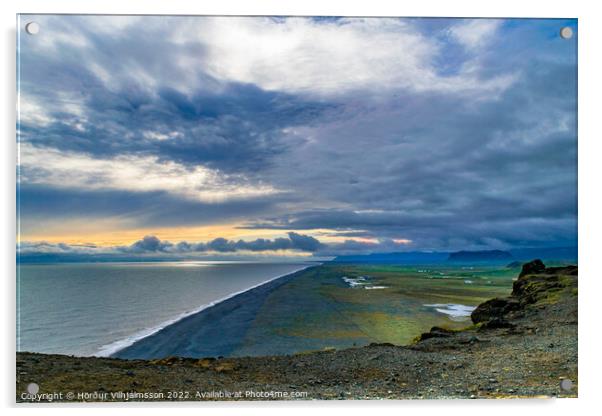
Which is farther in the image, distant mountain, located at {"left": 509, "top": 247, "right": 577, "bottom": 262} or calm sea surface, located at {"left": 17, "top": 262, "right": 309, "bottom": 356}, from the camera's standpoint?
distant mountain, located at {"left": 509, "top": 247, "right": 577, "bottom": 262}

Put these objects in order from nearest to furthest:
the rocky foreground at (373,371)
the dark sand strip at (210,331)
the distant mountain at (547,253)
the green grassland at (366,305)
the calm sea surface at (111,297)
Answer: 1. the rocky foreground at (373,371)
2. the calm sea surface at (111,297)
3. the distant mountain at (547,253)
4. the dark sand strip at (210,331)
5. the green grassland at (366,305)

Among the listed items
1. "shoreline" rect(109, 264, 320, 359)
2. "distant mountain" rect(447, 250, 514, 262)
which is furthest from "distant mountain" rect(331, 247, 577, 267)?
"shoreline" rect(109, 264, 320, 359)

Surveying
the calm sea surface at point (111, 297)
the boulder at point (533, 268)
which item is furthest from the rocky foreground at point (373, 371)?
the calm sea surface at point (111, 297)

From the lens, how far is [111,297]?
4.62 m

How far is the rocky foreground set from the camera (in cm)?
387

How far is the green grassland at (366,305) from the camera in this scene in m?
4.64

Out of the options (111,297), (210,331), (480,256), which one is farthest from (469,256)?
(111,297)

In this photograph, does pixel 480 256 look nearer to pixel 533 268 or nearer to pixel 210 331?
pixel 533 268

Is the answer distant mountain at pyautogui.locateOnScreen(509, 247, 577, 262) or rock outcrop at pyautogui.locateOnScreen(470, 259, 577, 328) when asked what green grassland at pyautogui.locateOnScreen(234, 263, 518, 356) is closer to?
rock outcrop at pyautogui.locateOnScreen(470, 259, 577, 328)

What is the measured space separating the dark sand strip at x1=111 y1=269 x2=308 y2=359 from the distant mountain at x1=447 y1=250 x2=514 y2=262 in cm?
206

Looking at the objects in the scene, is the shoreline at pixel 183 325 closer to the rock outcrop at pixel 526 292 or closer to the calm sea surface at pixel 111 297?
the calm sea surface at pixel 111 297

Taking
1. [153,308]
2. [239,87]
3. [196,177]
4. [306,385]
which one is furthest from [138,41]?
[306,385]

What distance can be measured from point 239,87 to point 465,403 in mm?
4422
